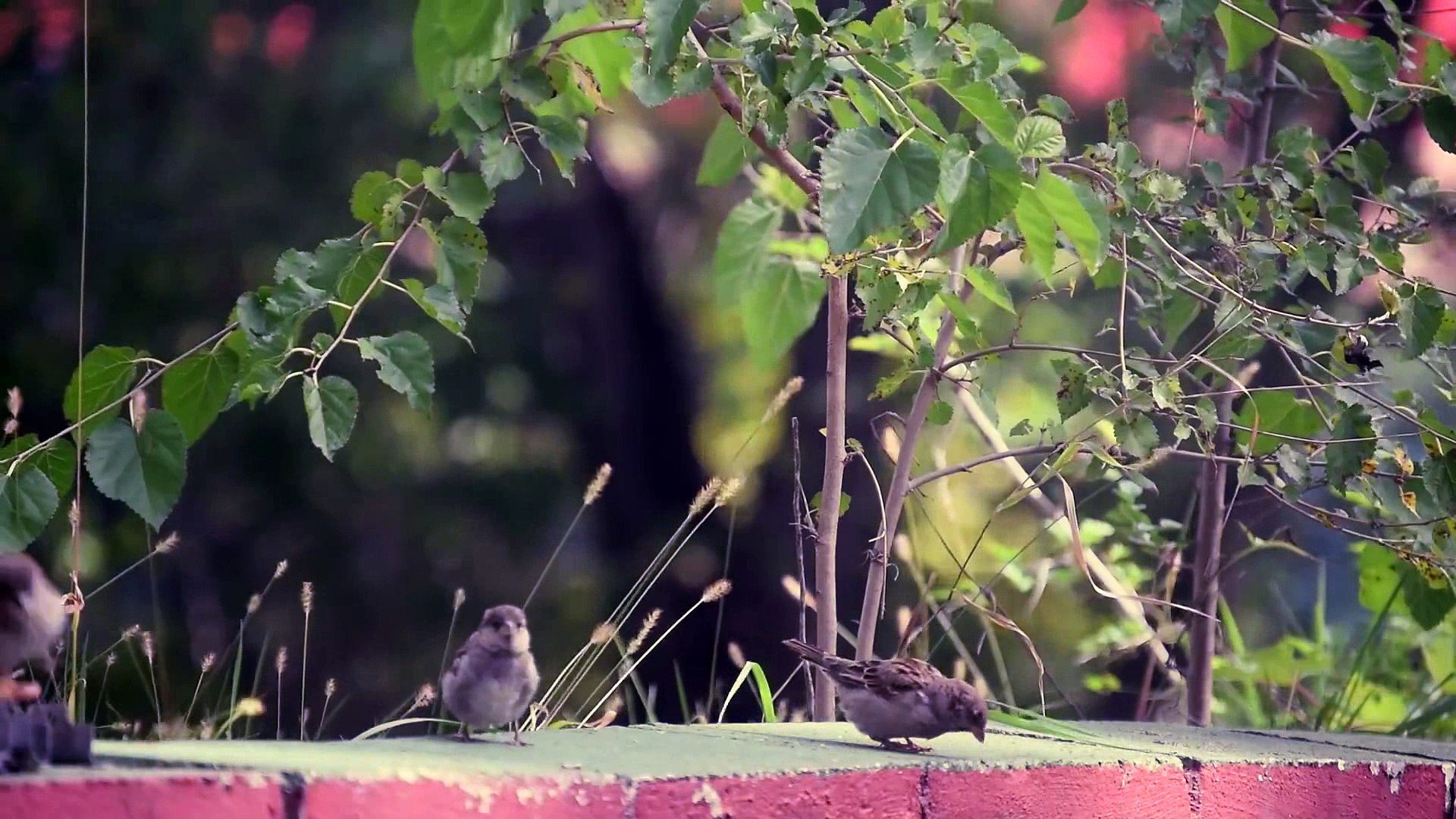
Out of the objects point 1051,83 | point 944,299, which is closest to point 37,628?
point 944,299

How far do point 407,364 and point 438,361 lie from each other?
3.80 metres

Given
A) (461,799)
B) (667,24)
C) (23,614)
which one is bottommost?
(461,799)

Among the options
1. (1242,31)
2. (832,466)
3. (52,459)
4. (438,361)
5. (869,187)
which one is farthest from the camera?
(438,361)

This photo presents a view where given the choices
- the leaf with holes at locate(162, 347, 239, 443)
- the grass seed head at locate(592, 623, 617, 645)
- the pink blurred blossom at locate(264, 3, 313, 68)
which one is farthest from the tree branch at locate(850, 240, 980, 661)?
the pink blurred blossom at locate(264, 3, 313, 68)

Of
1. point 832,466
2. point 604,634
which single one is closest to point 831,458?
point 832,466

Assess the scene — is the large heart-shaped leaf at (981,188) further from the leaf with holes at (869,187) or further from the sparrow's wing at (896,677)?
the sparrow's wing at (896,677)

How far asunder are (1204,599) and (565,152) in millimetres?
1855

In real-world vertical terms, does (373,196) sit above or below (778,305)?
above

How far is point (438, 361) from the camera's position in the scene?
6.08 m

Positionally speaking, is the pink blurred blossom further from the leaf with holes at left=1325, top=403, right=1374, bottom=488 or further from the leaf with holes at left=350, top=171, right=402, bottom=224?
the leaf with holes at left=1325, top=403, right=1374, bottom=488

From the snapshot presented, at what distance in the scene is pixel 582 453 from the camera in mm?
6309

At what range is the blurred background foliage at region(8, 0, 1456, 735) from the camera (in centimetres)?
573

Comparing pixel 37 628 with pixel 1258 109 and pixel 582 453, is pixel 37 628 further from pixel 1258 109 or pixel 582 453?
pixel 582 453

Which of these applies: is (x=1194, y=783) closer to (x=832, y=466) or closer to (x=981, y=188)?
(x=832, y=466)
